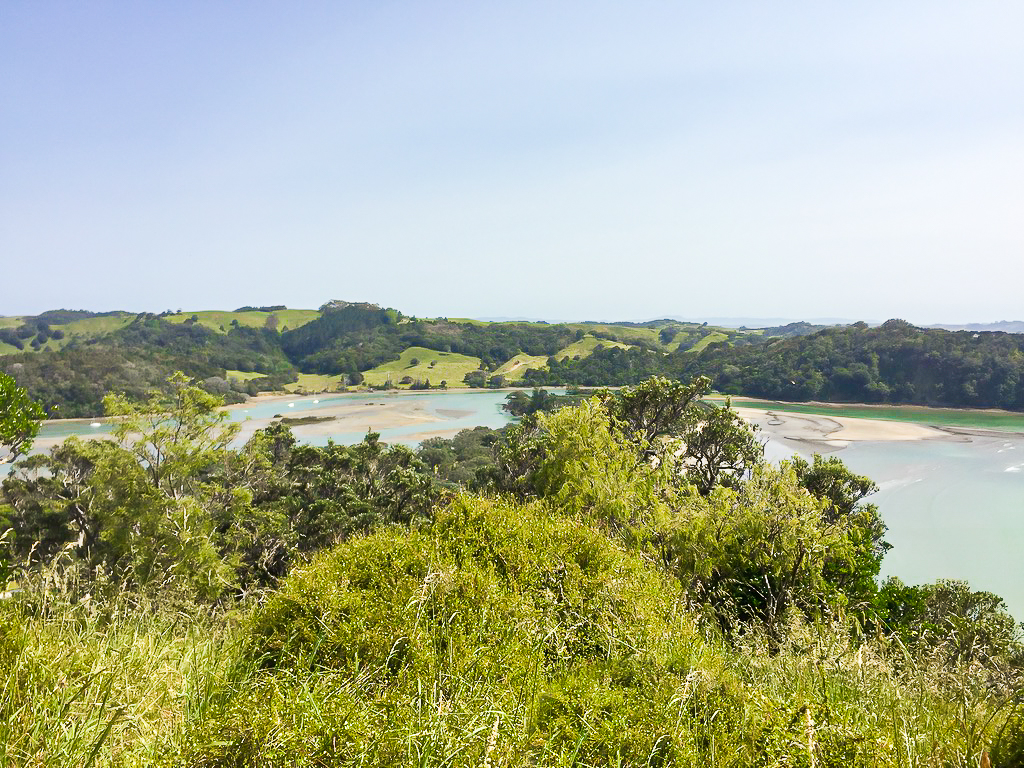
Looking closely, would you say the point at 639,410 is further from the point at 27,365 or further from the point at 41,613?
the point at 27,365

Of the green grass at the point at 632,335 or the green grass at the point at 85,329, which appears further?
the green grass at the point at 632,335

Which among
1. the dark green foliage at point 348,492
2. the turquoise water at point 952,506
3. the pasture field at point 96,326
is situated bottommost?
the turquoise water at point 952,506

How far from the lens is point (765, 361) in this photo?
93938 millimetres

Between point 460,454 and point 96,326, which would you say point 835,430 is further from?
point 96,326

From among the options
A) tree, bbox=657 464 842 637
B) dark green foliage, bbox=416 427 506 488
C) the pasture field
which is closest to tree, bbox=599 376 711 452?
tree, bbox=657 464 842 637

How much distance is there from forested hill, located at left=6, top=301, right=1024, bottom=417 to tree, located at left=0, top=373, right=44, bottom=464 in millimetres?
64475

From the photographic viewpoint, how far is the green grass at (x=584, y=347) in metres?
119

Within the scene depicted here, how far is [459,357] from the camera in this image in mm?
121625

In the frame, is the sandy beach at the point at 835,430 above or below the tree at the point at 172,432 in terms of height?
below

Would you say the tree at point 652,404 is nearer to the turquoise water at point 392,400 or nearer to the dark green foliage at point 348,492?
the dark green foliage at point 348,492

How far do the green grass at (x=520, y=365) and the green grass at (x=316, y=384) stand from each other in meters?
29.3

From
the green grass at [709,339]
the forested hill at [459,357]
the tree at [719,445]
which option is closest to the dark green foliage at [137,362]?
the forested hill at [459,357]

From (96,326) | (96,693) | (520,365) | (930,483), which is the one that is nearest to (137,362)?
(520,365)

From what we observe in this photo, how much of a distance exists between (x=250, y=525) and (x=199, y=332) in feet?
417
